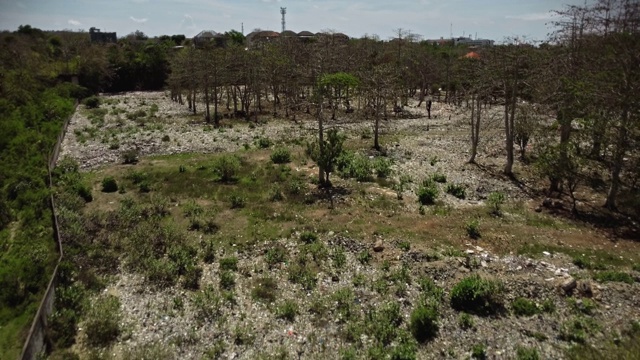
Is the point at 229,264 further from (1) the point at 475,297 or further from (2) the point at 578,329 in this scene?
(2) the point at 578,329

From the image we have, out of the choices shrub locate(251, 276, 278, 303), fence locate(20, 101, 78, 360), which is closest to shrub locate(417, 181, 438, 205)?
shrub locate(251, 276, 278, 303)

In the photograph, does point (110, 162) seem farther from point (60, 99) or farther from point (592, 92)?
point (592, 92)

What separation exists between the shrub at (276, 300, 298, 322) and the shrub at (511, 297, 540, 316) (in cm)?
808

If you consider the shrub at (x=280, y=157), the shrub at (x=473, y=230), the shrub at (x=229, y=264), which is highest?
the shrub at (x=280, y=157)

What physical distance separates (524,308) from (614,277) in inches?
185

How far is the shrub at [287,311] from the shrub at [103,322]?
5.58 meters

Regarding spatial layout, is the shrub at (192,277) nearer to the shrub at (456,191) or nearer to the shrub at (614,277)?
the shrub at (456,191)

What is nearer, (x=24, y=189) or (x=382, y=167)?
(x=24, y=189)

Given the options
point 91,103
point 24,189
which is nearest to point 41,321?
point 24,189

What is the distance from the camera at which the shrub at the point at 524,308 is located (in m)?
14.5

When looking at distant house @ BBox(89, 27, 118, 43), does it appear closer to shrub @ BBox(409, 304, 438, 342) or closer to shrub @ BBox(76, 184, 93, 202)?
shrub @ BBox(76, 184, 93, 202)

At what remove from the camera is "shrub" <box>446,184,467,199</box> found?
25.2 metres

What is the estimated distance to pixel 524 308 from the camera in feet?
47.8

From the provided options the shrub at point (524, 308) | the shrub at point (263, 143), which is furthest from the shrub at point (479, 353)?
the shrub at point (263, 143)
